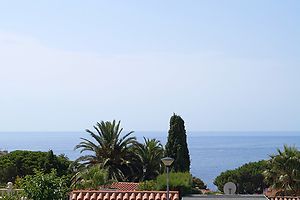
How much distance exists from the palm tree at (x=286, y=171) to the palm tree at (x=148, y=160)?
28.0ft

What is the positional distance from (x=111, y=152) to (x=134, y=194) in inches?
599

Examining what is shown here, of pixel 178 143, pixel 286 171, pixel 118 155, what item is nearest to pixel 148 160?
pixel 118 155

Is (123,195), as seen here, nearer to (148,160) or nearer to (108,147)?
(108,147)

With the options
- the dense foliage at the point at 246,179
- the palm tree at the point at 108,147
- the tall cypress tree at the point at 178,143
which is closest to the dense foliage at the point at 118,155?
the palm tree at the point at 108,147

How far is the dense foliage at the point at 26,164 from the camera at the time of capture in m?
38.9

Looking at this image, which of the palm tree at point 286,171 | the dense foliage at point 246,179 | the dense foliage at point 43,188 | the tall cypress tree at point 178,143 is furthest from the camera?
the dense foliage at point 246,179

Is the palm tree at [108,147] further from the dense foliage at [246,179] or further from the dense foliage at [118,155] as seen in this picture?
the dense foliage at [246,179]

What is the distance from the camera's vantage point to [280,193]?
26.9m

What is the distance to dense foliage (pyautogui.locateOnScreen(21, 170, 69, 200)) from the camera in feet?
57.0

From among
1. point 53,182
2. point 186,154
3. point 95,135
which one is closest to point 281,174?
point 186,154

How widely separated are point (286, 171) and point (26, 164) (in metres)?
20.4

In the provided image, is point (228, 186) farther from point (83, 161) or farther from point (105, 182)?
point (83, 161)

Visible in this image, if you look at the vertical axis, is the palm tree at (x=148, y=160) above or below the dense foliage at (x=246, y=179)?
above

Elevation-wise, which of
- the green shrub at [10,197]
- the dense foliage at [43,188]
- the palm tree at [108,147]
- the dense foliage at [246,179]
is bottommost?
the dense foliage at [246,179]
